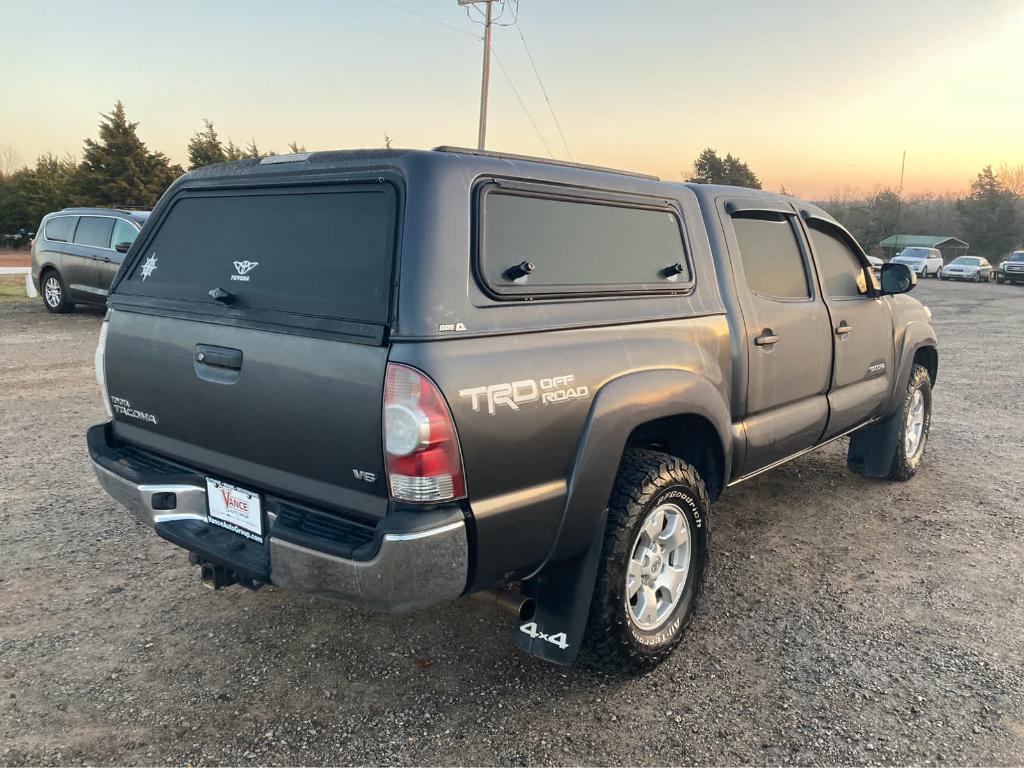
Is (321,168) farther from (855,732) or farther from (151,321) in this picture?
(855,732)

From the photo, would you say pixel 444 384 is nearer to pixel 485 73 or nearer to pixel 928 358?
pixel 928 358

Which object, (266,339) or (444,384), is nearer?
(444,384)

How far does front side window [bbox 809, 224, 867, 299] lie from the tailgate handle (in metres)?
3.31

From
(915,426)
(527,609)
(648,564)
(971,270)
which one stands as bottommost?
(527,609)

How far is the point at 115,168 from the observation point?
34.1 meters

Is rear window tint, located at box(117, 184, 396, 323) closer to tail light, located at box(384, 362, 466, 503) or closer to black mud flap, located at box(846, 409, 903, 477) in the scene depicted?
tail light, located at box(384, 362, 466, 503)

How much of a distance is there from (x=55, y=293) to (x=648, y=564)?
1350 cm

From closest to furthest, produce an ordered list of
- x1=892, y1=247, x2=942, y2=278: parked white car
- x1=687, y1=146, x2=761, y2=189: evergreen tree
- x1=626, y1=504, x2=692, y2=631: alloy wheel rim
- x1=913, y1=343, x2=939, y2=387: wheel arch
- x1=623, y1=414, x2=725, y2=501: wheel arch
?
1. x1=626, y1=504, x2=692, y2=631: alloy wheel rim
2. x1=623, y1=414, x2=725, y2=501: wheel arch
3. x1=913, y1=343, x2=939, y2=387: wheel arch
4. x1=892, y1=247, x2=942, y2=278: parked white car
5. x1=687, y1=146, x2=761, y2=189: evergreen tree

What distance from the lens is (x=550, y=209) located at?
2.82 m

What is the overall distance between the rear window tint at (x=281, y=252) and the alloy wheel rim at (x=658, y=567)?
56.1 inches

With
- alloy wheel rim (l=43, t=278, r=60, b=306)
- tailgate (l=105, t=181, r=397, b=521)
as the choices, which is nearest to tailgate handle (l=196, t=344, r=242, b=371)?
tailgate (l=105, t=181, r=397, b=521)

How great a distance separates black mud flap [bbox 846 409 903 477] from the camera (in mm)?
5320

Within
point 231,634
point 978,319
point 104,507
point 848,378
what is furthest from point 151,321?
point 978,319

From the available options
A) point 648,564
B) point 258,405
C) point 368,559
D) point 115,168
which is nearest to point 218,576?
point 258,405
